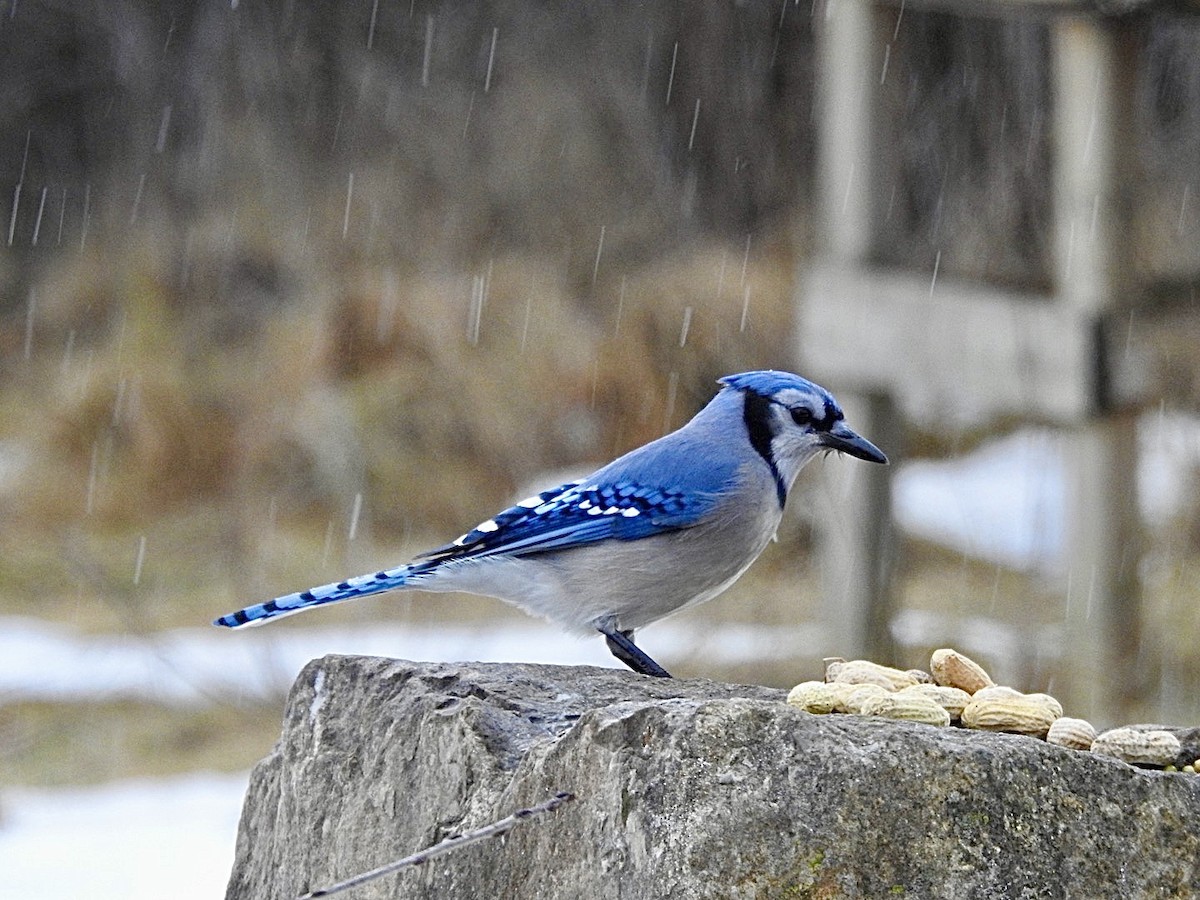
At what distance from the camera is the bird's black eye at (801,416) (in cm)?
238

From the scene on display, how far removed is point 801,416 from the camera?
2.39 metres

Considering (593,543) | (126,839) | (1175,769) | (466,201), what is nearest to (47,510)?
(466,201)

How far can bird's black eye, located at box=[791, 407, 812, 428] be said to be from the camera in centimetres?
238

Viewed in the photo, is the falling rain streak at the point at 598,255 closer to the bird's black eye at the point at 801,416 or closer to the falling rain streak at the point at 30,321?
Result: the falling rain streak at the point at 30,321

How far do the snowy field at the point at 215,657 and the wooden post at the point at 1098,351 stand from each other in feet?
1.25

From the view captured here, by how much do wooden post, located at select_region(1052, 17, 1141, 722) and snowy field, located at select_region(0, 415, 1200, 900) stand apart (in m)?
0.38

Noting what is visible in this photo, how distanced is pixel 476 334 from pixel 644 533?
219 inches

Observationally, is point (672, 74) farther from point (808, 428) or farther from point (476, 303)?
point (808, 428)

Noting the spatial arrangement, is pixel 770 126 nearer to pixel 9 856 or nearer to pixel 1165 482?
pixel 1165 482

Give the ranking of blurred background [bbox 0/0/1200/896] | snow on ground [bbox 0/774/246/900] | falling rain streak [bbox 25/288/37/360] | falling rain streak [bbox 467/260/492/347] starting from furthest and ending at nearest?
1. falling rain streak [bbox 25/288/37/360]
2. falling rain streak [bbox 467/260/492/347]
3. blurred background [bbox 0/0/1200/896]
4. snow on ground [bbox 0/774/246/900]

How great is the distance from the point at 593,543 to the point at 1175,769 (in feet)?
2.63

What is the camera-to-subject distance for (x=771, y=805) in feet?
5.05

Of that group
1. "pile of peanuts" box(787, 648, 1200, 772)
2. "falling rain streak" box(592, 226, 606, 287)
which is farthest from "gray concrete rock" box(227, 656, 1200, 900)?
"falling rain streak" box(592, 226, 606, 287)

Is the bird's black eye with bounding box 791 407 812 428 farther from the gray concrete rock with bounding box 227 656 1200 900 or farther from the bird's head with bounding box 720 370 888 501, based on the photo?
the gray concrete rock with bounding box 227 656 1200 900
